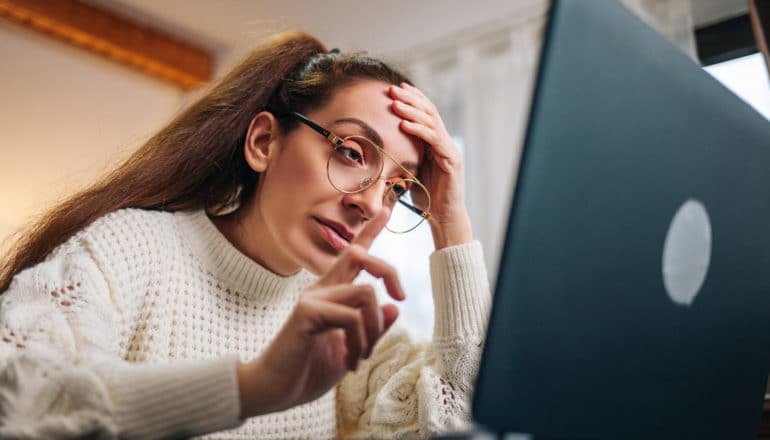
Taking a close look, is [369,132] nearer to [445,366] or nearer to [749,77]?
[445,366]

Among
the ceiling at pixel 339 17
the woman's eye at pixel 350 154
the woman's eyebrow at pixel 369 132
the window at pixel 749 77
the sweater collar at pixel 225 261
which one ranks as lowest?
the sweater collar at pixel 225 261

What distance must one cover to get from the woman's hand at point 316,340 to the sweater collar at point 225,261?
49 centimetres

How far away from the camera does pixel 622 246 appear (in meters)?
0.46

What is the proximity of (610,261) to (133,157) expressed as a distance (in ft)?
3.13

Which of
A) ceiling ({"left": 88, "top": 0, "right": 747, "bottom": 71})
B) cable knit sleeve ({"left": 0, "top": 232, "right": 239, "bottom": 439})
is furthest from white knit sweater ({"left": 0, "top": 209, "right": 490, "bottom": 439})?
ceiling ({"left": 88, "top": 0, "right": 747, "bottom": 71})

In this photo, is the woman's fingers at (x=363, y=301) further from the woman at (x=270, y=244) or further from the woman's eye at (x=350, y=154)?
the woman's eye at (x=350, y=154)

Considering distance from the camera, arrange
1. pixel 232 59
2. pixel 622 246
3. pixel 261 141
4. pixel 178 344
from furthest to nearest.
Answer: pixel 232 59
pixel 261 141
pixel 178 344
pixel 622 246

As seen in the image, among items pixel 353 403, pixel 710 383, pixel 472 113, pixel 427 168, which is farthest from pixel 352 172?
pixel 472 113

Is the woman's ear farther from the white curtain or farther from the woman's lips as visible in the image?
the white curtain

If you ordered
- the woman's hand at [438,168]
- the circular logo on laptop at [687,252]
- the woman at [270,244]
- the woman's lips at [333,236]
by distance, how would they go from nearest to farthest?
the circular logo on laptop at [687,252]
the woman at [270,244]
the woman's lips at [333,236]
the woman's hand at [438,168]

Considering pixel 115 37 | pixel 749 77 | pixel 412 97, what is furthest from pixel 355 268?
pixel 115 37

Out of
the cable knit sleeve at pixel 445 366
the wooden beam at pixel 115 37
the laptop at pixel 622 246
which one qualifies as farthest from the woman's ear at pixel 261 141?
the wooden beam at pixel 115 37

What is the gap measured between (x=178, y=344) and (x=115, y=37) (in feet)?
8.82

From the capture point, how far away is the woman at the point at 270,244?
734 millimetres
